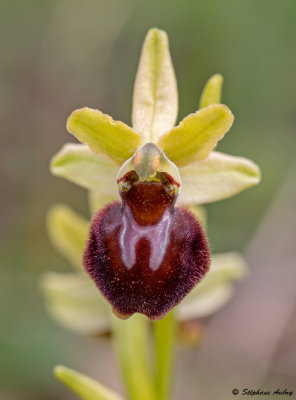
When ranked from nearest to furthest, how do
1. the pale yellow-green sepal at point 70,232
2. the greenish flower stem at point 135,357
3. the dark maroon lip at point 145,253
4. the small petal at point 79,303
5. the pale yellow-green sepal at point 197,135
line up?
the dark maroon lip at point 145,253
the pale yellow-green sepal at point 197,135
the greenish flower stem at point 135,357
the pale yellow-green sepal at point 70,232
the small petal at point 79,303

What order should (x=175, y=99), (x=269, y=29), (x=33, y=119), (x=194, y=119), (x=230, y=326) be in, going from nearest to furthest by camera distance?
(x=194, y=119)
(x=175, y=99)
(x=230, y=326)
(x=269, y=29)
(x=33, y=119)

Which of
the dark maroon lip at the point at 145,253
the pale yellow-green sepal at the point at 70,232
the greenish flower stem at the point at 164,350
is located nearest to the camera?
the dark maroon lip at the point at 145,253

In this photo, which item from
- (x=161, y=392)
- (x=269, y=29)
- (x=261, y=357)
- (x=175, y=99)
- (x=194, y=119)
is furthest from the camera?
(x=269, y=29)

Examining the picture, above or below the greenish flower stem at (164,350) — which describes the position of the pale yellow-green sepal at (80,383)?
below

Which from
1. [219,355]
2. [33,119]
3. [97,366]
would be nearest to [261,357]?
[219,355]

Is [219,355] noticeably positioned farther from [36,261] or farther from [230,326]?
[36,261]

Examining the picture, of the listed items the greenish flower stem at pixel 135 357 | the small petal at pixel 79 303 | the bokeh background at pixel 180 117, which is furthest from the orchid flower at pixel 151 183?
the bokeh background at pixel 180 117

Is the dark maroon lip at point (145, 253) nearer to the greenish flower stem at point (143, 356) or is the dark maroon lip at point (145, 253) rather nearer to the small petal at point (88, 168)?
the small petal at point (88, 168)
